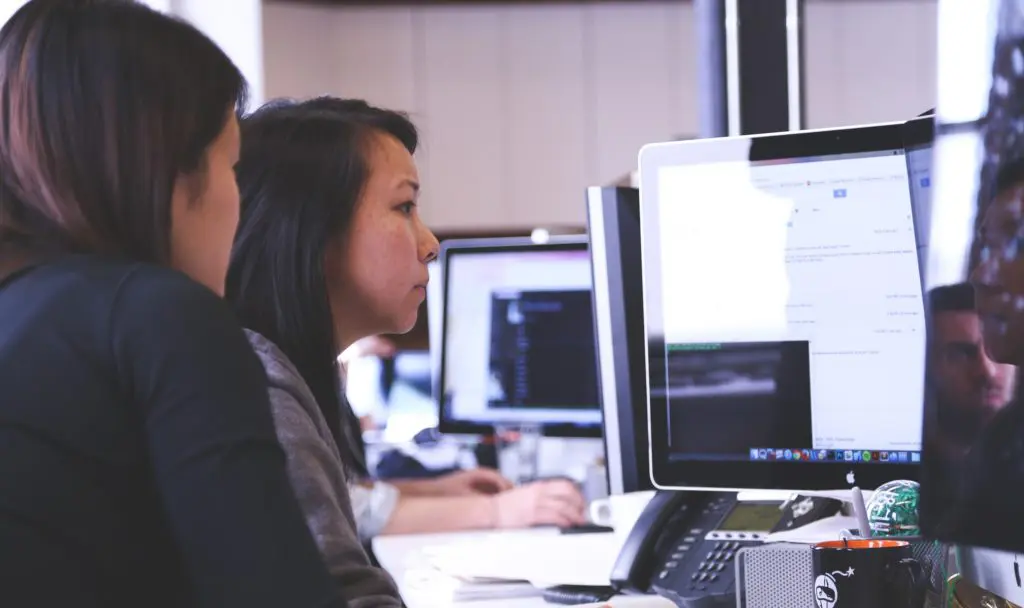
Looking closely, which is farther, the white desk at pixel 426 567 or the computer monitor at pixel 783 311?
the white desk at pixel 426 567

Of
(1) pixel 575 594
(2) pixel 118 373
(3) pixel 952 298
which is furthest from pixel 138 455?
(1) pixel 575 594

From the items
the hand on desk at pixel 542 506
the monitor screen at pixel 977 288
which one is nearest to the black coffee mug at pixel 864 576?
the monitor screen at pixel 977 288

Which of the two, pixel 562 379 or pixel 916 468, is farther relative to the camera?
pixel 562 379

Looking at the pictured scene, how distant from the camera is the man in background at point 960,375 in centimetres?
66

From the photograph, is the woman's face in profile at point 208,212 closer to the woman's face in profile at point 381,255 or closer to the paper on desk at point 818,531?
the woman's face in profile at point 381,255

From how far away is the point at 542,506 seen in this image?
1.87 m

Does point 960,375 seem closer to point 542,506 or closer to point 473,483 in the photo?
point 542,506

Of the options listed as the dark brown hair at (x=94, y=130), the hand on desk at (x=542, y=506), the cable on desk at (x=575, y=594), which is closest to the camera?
the dark brown hair at (x=94, y=130)

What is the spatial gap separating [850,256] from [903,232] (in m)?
0.05

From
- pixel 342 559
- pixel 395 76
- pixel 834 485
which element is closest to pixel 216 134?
pixel 342 559

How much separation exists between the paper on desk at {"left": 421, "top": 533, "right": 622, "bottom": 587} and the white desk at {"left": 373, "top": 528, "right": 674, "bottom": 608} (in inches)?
0.9

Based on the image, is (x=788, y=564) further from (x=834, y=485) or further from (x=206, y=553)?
(x=206, y=553)

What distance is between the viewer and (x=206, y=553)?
0.70 meters

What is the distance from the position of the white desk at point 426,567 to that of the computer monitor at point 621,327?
200 millimetres
